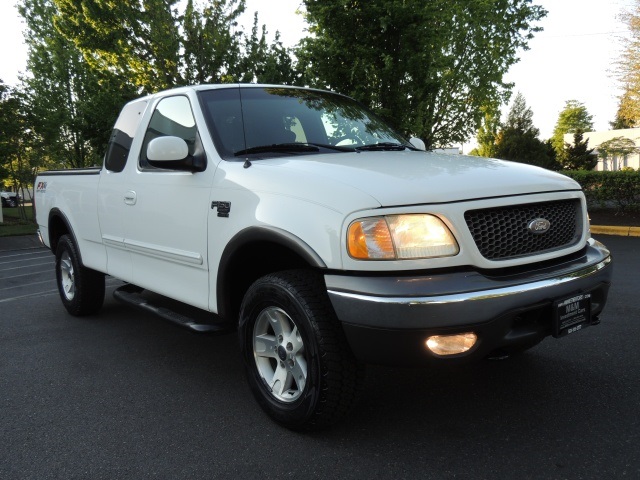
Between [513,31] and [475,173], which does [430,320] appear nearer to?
[475,173]

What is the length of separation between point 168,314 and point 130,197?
3.14ft

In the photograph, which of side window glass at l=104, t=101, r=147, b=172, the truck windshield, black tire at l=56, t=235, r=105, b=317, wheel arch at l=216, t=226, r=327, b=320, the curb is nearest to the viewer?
wheel arch at l=216, t=226, r=327, b=320

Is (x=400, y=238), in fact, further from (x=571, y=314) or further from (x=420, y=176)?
(x=571, y=314)

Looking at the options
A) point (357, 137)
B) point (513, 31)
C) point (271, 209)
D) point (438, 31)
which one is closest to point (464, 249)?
point (271, 209)

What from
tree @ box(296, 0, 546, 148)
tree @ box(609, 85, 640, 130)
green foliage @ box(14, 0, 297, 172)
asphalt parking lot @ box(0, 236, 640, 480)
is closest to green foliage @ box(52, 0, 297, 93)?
green foliage @ box(14, 0, 297, 172)

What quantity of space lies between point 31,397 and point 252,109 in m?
2.28

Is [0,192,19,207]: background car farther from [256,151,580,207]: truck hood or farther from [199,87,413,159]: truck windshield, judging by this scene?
[256,151,580,207]: truck hood

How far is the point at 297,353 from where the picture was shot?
290cm

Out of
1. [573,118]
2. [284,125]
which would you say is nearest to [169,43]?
[284,125]

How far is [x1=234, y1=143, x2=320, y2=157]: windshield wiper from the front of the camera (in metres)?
3.45

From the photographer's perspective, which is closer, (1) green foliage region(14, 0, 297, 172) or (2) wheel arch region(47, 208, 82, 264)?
(2) wheel arch region(47, 208, 82, 264)

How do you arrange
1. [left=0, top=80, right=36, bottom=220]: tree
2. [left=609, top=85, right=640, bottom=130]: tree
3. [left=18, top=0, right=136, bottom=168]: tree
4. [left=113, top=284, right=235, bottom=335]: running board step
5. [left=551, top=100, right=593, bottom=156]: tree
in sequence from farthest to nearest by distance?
1. [left=551, top=100, right=593, bottom=156]: tree
2. [left=609, top=85, right=640, bottom=130]: tree
3. [left=0, top=80, right=36, bottom=220]: tree
4. [left=18, top=0, right=136, bottom=168]: tree
5. [left=113, top=284, right=235, bottom=335]: running board step

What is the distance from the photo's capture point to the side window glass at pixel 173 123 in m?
3.70

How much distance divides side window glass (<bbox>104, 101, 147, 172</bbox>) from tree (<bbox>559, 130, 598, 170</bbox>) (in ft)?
157
